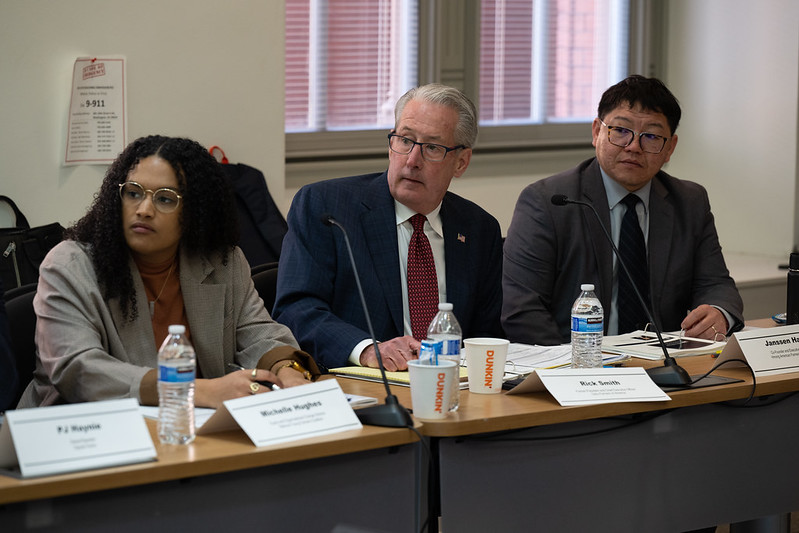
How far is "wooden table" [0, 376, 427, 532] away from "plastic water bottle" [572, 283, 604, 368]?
56 centimetres

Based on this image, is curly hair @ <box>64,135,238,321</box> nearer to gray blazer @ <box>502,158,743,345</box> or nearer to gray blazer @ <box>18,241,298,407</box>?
gray blazer @ <box>18,241,298,407</box>

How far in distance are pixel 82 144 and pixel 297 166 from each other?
1.33 meters

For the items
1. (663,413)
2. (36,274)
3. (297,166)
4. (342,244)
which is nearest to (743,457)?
(663,413)

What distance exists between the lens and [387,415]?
5.75ft

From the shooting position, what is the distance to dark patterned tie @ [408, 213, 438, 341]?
256cm

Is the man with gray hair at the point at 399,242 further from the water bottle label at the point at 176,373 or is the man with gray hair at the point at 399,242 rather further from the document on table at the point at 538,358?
the water bottle label at the point at 176,373

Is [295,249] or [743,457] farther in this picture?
[295,249]

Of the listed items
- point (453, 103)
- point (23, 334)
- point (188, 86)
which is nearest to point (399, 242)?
point (453, 103)

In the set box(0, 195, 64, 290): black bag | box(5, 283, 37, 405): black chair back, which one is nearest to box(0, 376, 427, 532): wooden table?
box(5, 283, 37, 405): black chair back

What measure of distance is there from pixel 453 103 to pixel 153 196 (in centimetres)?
86

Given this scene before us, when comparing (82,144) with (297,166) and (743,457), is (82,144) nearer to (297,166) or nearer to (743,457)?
(297,166)

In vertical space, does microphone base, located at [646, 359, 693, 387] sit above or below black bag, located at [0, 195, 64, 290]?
below

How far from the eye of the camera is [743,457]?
2230 millimetres

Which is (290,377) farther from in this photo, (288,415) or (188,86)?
(188,86)
